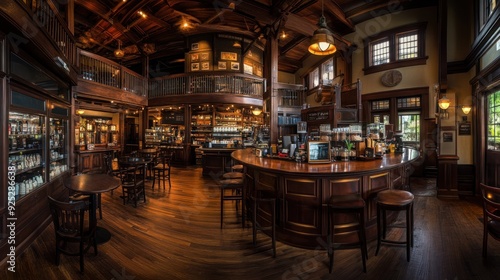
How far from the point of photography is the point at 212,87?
9.68m

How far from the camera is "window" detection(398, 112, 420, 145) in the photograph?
24.7 feet

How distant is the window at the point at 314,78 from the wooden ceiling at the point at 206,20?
1.20m

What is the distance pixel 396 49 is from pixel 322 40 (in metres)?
5.81

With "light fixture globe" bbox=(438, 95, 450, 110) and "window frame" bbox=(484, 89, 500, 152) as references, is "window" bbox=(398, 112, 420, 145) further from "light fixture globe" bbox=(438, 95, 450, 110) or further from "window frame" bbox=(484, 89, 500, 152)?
"window frame" bbox=(484, 89, 500, 152)

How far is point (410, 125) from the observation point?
767 cm

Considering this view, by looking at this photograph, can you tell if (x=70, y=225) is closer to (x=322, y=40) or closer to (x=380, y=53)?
(x=322, y=40)

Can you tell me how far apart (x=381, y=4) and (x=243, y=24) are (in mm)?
5383

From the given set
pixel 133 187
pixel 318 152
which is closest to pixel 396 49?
pixel 318 152

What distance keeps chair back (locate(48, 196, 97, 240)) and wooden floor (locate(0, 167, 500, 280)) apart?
0.40 meters

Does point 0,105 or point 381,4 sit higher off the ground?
point 381,4

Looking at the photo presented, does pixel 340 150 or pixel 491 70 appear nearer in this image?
pixel 340 150

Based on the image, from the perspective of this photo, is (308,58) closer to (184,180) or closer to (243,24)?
(243,24)

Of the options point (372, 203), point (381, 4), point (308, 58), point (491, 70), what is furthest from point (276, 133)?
point (308, 58)

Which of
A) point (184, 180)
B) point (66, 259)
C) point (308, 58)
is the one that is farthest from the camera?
point (308, 58)
